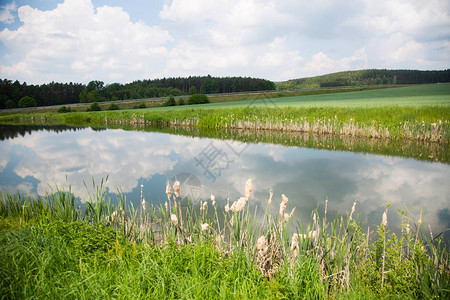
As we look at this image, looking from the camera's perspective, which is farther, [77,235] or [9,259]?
[77,235]

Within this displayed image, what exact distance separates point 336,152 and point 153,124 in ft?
71.6

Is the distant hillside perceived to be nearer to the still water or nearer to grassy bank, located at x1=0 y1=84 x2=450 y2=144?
grassy bank, located at x1=0 y1=84 x2=450 y2=144

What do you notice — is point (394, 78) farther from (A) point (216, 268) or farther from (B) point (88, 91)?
(A) point (216, 268)

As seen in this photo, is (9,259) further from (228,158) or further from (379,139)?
(379,139)

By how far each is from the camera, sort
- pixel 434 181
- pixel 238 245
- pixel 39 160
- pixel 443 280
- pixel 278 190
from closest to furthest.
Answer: pixel 443 280
pixel 238 245
pixel 278 190
pixel 434 181
pixel 39 160

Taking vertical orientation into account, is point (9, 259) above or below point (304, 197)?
above

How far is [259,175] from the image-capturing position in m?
8.81

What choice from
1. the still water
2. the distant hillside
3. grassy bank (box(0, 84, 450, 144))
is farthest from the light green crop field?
the distant hillside

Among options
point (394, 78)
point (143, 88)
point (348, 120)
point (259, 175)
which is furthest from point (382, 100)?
point (394, 78)

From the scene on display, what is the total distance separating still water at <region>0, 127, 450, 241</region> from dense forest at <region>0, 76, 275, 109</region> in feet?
184

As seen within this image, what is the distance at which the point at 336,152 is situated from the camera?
484 inches

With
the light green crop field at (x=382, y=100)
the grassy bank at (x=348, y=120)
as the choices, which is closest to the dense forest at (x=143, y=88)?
the light green crop field at (x=382, y=100)

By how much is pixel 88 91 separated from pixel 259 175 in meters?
83.5

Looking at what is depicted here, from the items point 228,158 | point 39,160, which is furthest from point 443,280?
point 39,160
